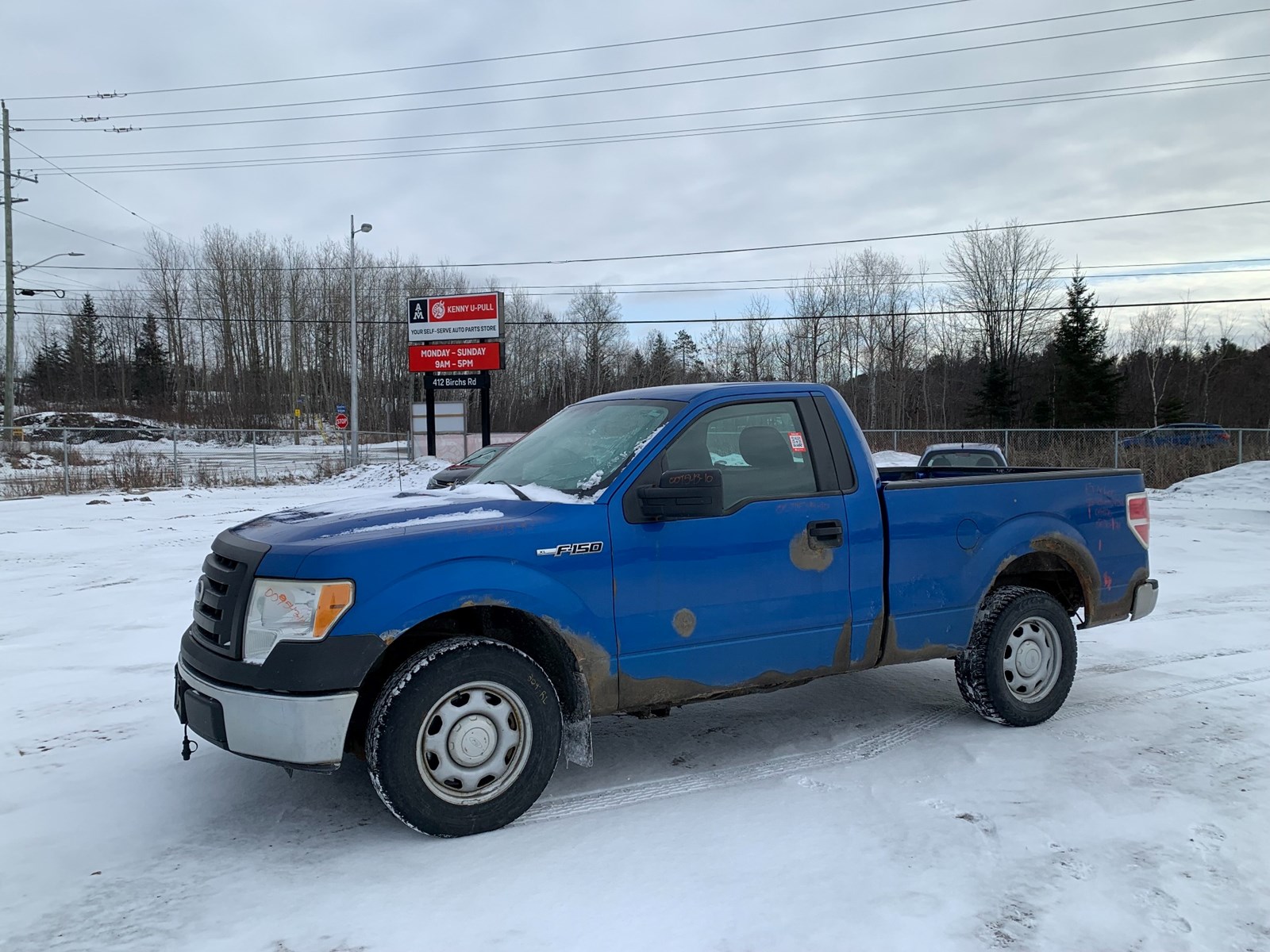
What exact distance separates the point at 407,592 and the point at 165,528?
13.7 m

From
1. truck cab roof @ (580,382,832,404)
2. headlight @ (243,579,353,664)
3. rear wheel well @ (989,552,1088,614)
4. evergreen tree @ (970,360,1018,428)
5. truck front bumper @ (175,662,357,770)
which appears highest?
evergreen tree @ (970,360,1018,428)

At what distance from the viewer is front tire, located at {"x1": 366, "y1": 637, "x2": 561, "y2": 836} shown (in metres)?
3.51

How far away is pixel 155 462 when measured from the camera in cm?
3403

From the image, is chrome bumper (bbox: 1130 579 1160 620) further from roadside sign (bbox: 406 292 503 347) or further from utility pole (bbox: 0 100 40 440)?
utility pole (bbox: 0 100 40 440)

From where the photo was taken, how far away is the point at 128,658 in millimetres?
6531

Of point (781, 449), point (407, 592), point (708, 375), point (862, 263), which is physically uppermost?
point (862, 263)

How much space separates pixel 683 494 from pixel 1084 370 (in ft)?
167

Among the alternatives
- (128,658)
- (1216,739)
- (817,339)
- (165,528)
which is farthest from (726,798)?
(817,339)

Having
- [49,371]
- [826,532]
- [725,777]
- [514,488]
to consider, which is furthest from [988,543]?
[49,371]

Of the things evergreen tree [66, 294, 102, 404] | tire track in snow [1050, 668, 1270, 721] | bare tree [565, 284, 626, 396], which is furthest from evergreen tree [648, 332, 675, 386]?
tire track in snow [1050, 668, 1270, 721]

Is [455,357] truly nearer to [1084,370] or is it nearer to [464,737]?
[464,737]

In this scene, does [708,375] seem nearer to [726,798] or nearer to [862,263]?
[862,263]

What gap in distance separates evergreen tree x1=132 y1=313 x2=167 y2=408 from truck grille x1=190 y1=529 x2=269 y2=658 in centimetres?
8472

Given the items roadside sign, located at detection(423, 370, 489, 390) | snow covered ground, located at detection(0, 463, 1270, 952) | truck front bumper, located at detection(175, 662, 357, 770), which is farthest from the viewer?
roadside sign, located at detection(423, 370, 489, 390)
